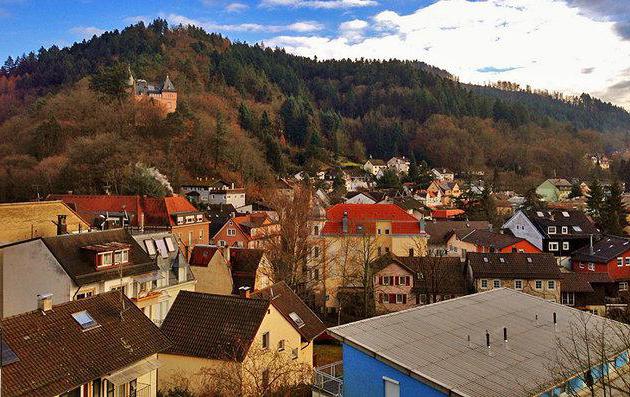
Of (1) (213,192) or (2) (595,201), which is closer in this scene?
(2) (595,201)

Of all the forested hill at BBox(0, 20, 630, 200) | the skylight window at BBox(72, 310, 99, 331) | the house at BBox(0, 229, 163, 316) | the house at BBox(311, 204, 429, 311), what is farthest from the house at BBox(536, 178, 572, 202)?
the skylight window at BBox(72, 310, 99, 331)

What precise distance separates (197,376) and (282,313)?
423 cm

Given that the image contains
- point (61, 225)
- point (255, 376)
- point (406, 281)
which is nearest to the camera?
point (255, 376)

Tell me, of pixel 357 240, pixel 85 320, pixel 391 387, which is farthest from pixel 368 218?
pixel 85 320

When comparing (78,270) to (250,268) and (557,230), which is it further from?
(557,230)

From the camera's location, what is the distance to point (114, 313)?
16625 millimetres

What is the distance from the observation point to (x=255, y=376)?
56.9 ft

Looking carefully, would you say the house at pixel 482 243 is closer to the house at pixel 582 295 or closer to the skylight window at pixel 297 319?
the house at pixel 582 295

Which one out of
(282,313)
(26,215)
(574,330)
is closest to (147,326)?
(282,313)

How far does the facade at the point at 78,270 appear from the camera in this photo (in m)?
22.4

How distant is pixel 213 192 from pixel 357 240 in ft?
101

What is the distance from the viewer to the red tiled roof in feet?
143

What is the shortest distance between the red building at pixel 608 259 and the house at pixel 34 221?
36522 millimetres

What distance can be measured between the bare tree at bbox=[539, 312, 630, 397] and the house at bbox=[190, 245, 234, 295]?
62.1 ft
